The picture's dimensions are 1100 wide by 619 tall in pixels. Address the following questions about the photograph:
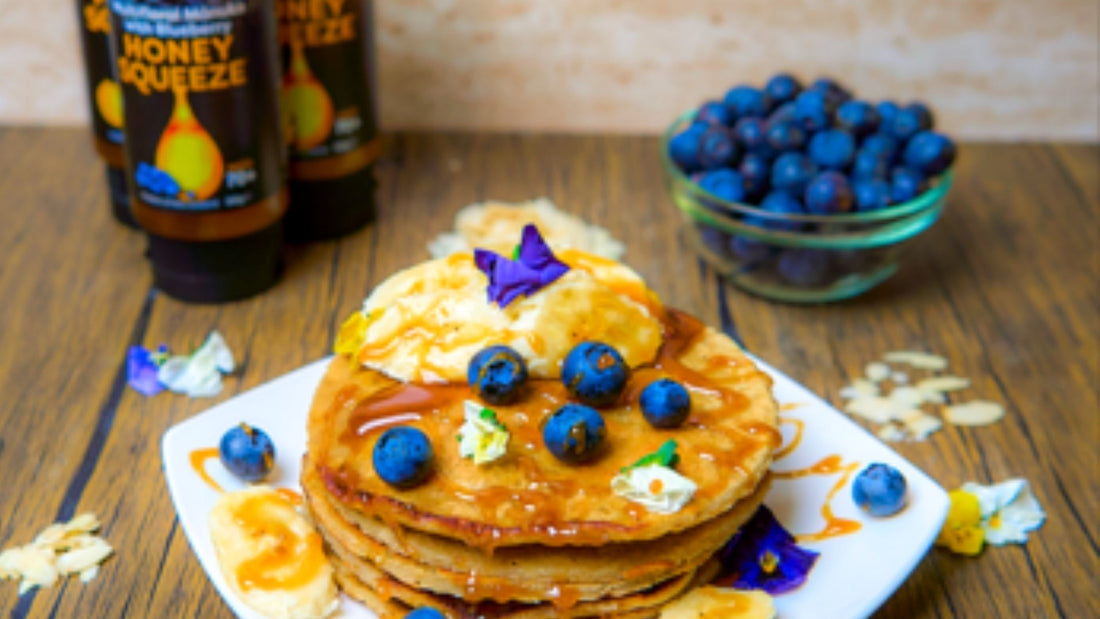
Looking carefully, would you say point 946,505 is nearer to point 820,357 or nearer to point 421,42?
point 820,357

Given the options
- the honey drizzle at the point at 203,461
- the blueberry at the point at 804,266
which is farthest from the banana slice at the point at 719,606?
the blueberry at the point at 804,266

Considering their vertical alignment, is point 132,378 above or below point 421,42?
below

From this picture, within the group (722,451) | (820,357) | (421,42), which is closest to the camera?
(722,451)

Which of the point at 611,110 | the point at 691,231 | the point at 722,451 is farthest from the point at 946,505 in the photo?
the point at 611,110

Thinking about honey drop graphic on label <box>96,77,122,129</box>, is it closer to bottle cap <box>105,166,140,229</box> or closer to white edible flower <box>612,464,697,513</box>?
bottle cap <box>105,166,140,229</box>

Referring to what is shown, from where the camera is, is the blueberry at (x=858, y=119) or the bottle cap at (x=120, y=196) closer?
the blueberry at (x=858, y=119)

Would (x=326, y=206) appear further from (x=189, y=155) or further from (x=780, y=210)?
(x=780, y=210)

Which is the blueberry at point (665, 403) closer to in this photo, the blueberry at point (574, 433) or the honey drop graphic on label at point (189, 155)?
the blueberry at point (574, 433)

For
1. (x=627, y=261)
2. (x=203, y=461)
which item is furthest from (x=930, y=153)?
(x=203, y=461)
